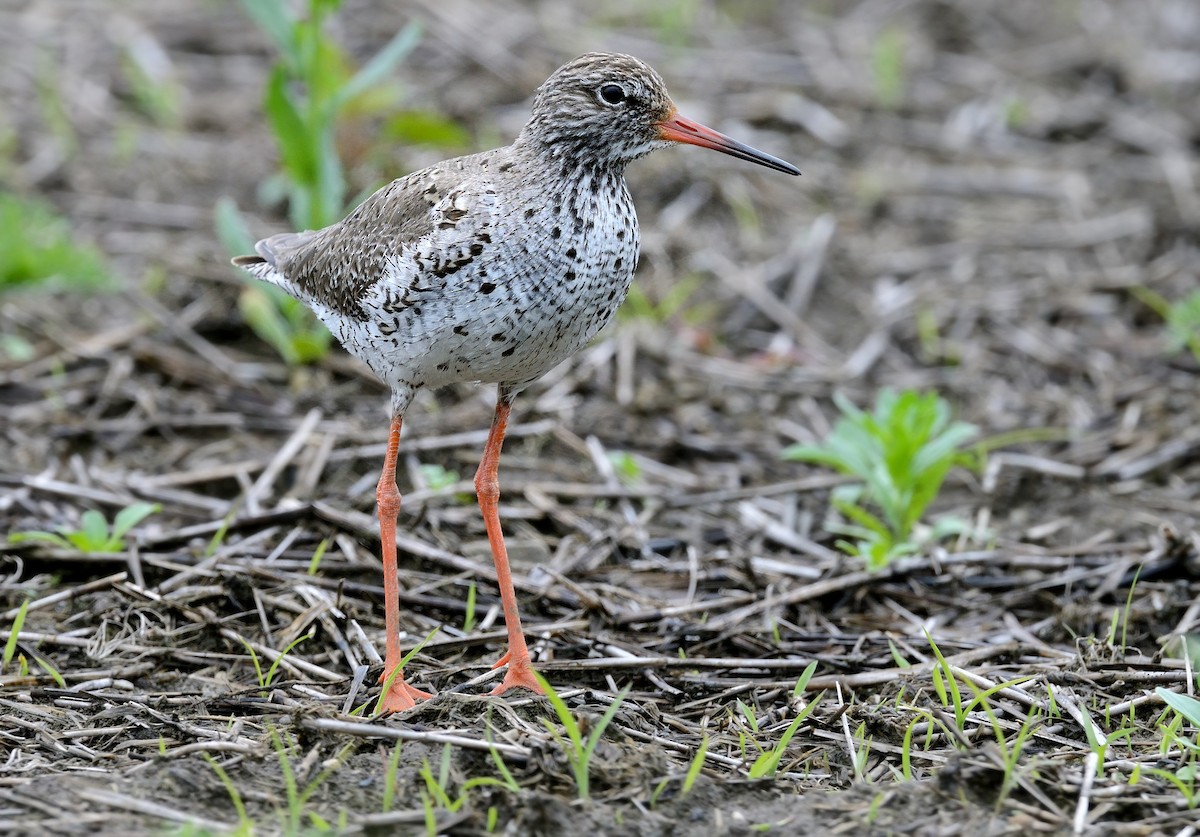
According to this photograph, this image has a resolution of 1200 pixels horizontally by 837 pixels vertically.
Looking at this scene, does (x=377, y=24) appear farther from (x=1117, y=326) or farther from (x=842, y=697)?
(x=842, y=697)

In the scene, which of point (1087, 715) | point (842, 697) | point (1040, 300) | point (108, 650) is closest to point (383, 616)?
point (108, 650)

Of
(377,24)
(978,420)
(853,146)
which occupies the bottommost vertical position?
(978,420)

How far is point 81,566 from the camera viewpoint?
20.5 feet

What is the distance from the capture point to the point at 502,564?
5.95 m

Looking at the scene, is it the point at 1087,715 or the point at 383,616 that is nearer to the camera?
the point at 1087,715

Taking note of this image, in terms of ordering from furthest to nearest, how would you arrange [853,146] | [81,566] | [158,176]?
[853,146]
[158,176]
[81,566]

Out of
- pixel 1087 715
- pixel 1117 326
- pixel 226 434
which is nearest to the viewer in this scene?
pixel 1087 715

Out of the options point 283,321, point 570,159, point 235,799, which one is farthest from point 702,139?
point 283,321

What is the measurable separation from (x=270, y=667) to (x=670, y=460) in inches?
128

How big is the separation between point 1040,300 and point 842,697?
5.63m

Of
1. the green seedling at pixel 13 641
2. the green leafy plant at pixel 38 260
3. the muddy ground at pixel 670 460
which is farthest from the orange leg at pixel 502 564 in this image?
the green leafy plant at pixel 38 260

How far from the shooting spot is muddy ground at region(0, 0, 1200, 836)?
182 inches

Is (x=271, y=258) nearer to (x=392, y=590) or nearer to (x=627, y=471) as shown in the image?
(x=392, y=590)

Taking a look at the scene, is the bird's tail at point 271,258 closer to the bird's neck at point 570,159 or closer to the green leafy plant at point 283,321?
the green leafy plant at point 283,321
